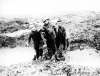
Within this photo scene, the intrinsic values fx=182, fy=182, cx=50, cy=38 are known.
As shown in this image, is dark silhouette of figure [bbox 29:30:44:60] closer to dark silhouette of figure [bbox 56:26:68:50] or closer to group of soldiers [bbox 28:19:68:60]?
group of soldiers [bbox 28:19:68:60]

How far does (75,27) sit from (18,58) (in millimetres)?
6502

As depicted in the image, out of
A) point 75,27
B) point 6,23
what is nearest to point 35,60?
point 75,27

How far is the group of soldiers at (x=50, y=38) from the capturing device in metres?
9.73

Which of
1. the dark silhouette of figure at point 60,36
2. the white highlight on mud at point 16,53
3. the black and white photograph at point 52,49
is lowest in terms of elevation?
the white highlight on mud at point 16,53

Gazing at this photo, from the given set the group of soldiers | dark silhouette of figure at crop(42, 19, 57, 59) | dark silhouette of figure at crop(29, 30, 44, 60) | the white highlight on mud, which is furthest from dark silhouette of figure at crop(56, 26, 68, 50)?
the white highlight on mud

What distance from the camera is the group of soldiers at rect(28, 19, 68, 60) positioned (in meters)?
9.73

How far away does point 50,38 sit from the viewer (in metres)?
9.83

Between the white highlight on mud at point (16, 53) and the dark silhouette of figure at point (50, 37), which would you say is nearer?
the dark silhouette of figure at point (50, 37)

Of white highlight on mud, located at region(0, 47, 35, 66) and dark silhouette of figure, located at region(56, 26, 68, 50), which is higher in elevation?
dark silhouette of figure, located at region(56, 26, 68, 50)

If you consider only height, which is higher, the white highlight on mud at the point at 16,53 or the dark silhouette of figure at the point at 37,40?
the dark silhouette of figure at the point at 37,40

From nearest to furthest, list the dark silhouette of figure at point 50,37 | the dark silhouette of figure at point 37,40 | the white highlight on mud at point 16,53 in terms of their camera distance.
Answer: the dark silhouette of figure at point 50,37, the dark silhouette of figure at point 37,40, the white highlight on mud at point 16,53

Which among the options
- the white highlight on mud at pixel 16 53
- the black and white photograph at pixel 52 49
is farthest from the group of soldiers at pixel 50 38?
the white highlight on mud at pixel 16 53

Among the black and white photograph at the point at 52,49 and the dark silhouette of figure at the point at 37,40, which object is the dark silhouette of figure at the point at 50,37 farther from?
the dark silhouette of figure at the point at 37,40

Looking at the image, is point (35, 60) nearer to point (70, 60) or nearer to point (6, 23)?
point (70, 60)
